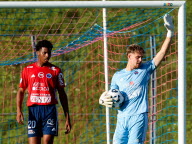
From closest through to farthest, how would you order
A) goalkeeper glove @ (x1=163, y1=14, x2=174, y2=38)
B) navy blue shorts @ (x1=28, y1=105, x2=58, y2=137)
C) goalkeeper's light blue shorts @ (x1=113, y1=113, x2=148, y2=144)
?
1. goalkeeper glove @ (x1=163, y1=14, x2=174, y2=38)
2. goalkeeper's light blue shorts @ (x1=113, y1=113, x2=148, y2=144)
3. navy blue shorts @ (x1=28, y1=105, x2=58, y2=137)

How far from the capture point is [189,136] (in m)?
8.70

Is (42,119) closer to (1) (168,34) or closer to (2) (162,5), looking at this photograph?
(1) (168,34)

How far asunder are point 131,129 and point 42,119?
3.53 ft

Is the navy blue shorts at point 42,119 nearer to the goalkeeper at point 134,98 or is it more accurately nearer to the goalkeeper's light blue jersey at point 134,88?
the goalkeeper at point 134,98

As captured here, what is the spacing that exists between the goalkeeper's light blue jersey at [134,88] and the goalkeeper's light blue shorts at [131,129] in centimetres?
7

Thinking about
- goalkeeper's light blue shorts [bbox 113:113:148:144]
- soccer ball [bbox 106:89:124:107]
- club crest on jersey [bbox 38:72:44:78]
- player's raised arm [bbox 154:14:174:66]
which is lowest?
goalkeeper's light blue shorts [bbox 113:113:148:144]

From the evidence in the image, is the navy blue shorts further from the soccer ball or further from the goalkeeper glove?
the goalkeeper glove

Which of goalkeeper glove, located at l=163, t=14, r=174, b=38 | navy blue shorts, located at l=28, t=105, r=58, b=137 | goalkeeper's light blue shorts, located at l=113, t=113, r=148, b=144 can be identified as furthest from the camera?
navy blue shorts, located at l=28, t=105, r=58, b=137

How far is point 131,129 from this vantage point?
5.26 metres

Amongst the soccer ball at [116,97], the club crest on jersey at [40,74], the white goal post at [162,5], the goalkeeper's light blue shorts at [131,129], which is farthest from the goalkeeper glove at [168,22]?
the club crest on jersey at [40,74]

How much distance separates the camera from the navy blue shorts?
17.6 ft

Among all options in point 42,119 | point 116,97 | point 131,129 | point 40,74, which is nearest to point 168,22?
point 116,97

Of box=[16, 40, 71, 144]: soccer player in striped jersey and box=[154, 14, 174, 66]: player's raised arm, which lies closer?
box=[154, 14, 174, 66]: player's raised arm

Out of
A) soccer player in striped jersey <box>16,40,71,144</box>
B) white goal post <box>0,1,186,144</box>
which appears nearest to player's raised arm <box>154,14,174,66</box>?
white goal post <box>0,1,186,144</box>
